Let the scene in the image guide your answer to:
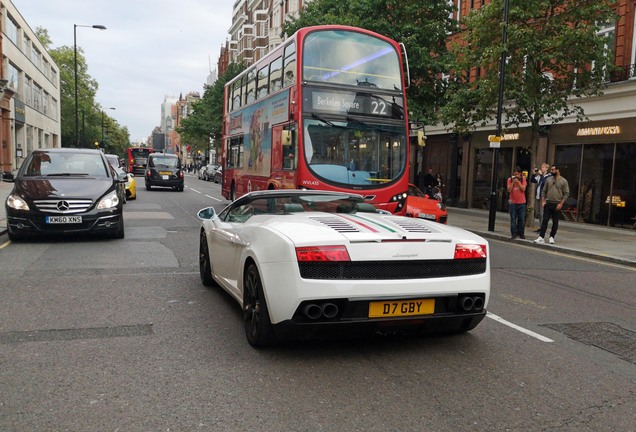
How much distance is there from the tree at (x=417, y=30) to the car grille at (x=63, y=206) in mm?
14585

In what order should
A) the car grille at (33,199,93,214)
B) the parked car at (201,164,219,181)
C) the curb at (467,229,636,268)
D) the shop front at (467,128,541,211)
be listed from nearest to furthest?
the car grille at (33,199,93,214) < the curb at (467,229,636,268) < the shop front at (467,128,541,211) < the parked car at (201,164,219,181)

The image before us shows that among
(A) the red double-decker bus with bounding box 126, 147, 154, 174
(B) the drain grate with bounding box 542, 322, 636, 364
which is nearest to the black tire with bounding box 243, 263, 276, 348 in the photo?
(B) the drain grate with bounding box 542, 322, 636, 364

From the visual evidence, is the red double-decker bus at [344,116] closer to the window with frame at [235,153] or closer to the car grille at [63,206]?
the car grille at [63,206]

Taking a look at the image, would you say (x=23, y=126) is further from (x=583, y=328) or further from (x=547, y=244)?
(x=583, y=328)

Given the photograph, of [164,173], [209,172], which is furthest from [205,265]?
[209,172]

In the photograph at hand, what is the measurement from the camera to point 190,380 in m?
3.71

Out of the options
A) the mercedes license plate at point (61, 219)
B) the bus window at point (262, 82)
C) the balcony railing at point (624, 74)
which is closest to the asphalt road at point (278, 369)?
the mercedes license plate at point (61, 219)

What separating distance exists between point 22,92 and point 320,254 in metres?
50.0

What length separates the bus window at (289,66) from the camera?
1161 cm

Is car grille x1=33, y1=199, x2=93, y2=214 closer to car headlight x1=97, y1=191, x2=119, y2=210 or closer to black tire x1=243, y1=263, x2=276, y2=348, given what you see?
car headlight x1=97, y1=191, x2=119, y2=210

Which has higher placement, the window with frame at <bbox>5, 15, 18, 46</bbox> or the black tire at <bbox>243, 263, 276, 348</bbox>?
the window with frame at <bbox>5, 15, 18, 46</bbox>

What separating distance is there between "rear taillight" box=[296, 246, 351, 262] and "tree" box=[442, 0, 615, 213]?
1272cm

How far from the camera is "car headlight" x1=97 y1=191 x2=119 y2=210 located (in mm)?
9776

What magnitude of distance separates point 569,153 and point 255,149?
12327 mm
